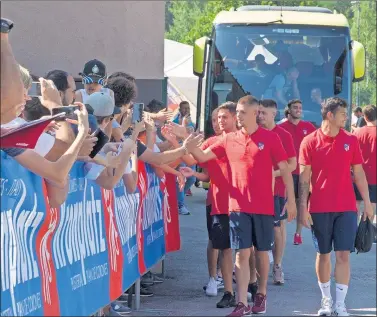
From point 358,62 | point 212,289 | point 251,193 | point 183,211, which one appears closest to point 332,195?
point 251,193

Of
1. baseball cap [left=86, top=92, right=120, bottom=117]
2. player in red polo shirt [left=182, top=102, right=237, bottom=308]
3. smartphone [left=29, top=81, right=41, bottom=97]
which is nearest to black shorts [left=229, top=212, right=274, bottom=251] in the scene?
player in red polo shirt [left=182, top=102, right=237, bottom=308]

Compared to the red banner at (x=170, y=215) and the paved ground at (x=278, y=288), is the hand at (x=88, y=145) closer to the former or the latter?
the paved ground at (x=278, y=288)

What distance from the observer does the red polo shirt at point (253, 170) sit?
9344 millimetres

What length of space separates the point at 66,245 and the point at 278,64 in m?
13.3

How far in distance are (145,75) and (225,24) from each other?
198 inches

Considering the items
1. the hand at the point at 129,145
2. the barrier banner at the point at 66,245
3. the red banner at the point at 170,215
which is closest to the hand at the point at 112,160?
the hand at the point at 129,145

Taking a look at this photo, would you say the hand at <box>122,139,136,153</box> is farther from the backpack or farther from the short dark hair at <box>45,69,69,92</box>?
the backpack

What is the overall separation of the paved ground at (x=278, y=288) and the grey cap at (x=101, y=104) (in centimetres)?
284

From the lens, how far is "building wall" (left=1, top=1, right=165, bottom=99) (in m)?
12.4

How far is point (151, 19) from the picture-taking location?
1474cm

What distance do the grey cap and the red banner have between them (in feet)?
13.3

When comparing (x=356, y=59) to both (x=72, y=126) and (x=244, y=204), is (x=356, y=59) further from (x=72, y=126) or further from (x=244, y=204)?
(x=72, y=126)

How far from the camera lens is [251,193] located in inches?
368

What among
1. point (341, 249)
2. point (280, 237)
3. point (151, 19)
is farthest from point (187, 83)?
point (341, 249)
